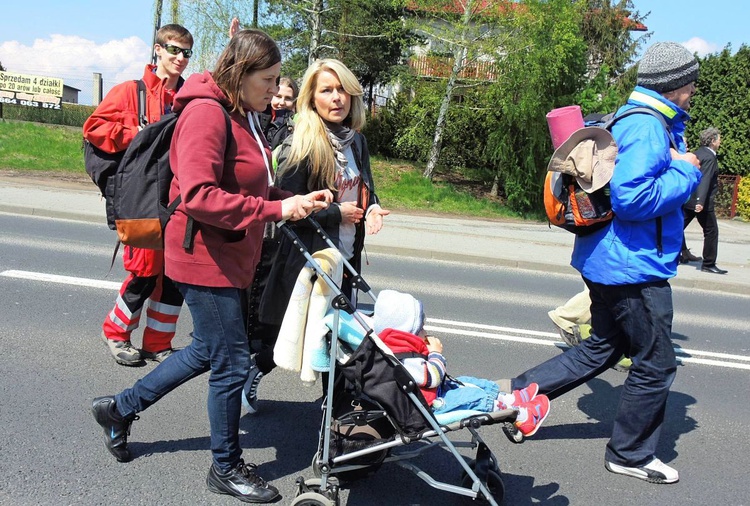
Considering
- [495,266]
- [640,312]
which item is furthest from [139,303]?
[495,266]

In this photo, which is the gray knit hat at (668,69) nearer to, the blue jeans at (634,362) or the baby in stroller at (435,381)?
the blue jeans at (634,362)

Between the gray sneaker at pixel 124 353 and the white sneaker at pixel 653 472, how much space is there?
315cm

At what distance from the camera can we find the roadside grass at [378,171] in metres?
16.7

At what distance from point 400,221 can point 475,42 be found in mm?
6760

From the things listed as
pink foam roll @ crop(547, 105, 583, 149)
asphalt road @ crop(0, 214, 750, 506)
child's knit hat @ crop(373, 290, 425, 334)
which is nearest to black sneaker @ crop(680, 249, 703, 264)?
asphalt road @ crop(0, 214, 750, 506)

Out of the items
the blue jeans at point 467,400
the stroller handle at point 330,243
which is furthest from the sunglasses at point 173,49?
the blue jeans at point 467,400

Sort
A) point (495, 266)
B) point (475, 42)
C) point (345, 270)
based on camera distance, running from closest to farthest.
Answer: point (345, 270) < point (495, 266) < point (475, 42)

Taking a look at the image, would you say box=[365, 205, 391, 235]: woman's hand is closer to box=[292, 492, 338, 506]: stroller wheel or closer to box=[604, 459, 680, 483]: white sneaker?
box=[292, 492, 338, 506]: stroller wheel

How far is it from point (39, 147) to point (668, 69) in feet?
59.7

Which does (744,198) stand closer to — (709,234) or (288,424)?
(709,234)

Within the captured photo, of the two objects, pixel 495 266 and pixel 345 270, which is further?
pixel 495 266

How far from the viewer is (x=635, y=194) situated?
10.9 ft

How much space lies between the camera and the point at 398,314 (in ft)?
10.4

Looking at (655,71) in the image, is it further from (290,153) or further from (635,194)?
(290,153)
